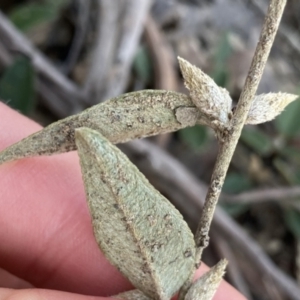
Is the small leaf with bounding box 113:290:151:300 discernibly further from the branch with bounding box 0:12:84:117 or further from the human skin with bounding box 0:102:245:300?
the branch with bounding box 0:12:84:117

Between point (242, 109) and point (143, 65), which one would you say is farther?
point (143, 65)

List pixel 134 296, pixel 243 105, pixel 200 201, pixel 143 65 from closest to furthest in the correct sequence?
1. pixel 243 105
2. pixel 134 296
3. pixel 200 201
4. pixel 143 65

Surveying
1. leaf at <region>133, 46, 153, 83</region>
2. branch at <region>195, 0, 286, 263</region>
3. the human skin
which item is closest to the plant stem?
branch at <region>195, 0, 286, 263</region>

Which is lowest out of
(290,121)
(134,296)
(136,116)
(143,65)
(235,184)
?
(134,296)

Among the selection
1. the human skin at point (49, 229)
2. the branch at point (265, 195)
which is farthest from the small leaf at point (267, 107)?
the branch at point (265, 195)

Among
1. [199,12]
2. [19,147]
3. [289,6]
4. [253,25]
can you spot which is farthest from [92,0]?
[19,147]

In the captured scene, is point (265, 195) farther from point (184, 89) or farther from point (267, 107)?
point (267, 107)

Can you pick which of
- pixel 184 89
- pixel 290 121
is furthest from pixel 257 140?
pixel 184 89
